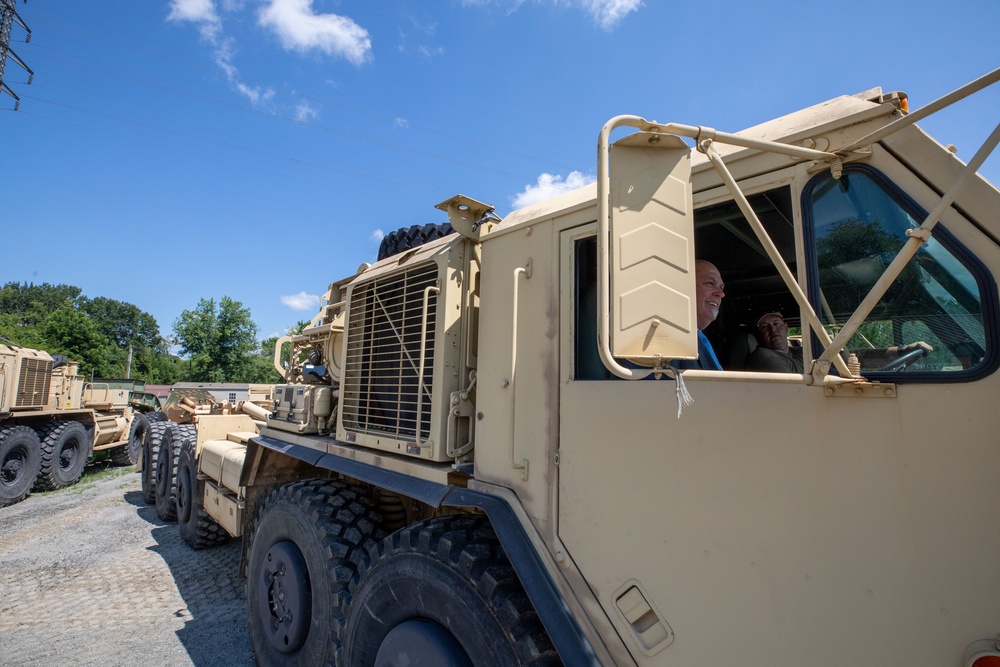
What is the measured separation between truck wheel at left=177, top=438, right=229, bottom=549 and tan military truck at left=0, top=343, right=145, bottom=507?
5.43 m

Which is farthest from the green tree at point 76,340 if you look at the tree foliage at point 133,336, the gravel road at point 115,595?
the gravel road at point 115,595

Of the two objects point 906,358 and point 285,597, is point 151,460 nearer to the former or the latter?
point 285,597

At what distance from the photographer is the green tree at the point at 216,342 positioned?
4388 cm

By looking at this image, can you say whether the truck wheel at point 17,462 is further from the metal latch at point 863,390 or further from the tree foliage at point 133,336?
the tree foliage at point 133,336

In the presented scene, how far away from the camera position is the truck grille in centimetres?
990

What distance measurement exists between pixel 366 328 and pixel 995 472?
2.89m

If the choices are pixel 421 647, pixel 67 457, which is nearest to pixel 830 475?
pixel 421 647

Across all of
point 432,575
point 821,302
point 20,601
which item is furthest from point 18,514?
point 821,302

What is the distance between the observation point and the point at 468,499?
211 cm

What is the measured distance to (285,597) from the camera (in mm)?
3029

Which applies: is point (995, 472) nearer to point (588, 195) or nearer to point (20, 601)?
point (588, 195)

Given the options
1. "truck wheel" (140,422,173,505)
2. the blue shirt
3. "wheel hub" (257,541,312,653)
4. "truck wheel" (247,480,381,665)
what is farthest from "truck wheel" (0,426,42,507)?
the blue shirt

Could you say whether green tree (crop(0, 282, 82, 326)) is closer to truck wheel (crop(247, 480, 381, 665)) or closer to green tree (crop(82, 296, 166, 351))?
green tree (crop(82, 296, 166, 351))

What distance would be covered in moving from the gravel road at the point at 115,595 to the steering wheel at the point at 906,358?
4342mm
